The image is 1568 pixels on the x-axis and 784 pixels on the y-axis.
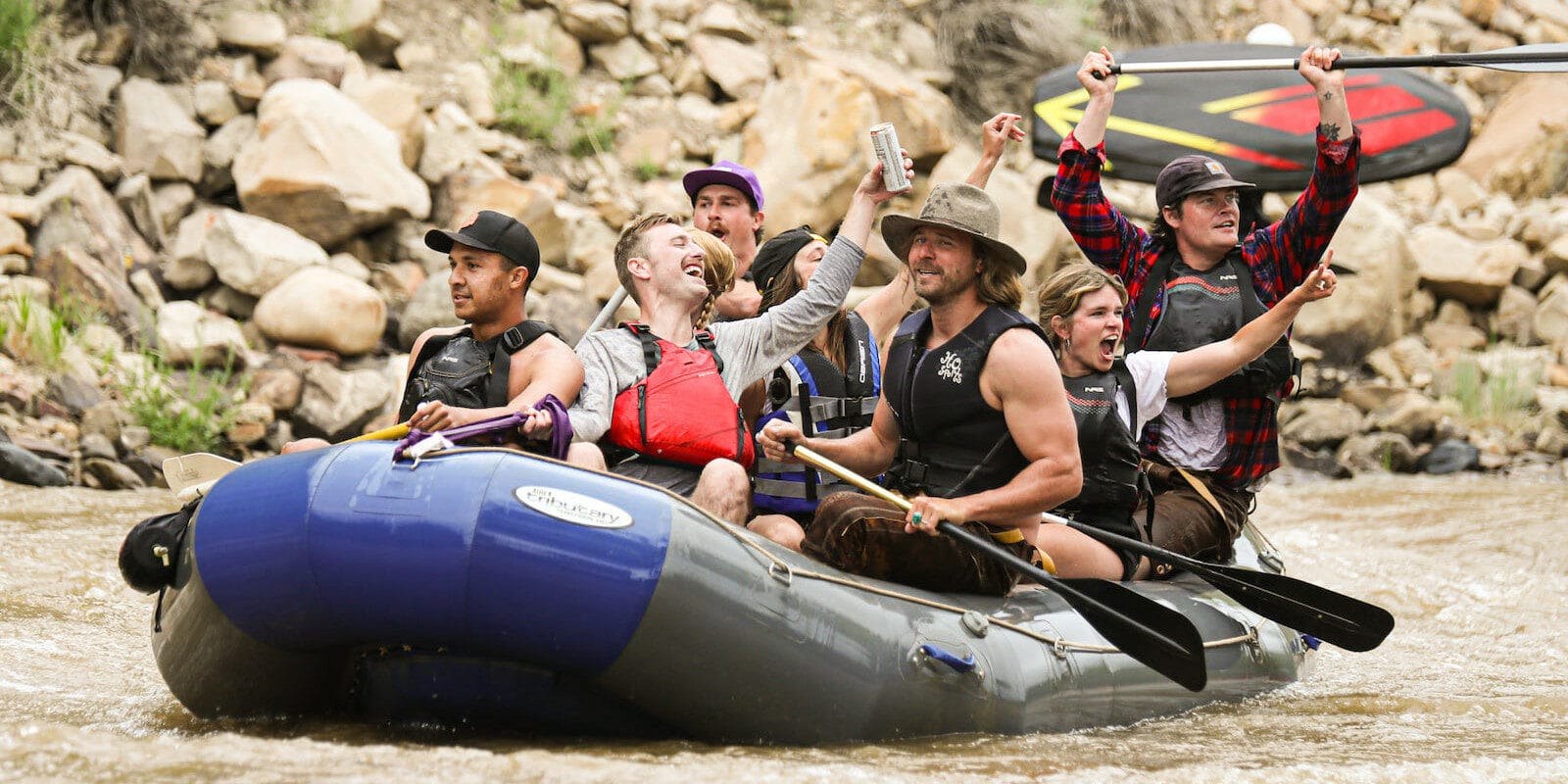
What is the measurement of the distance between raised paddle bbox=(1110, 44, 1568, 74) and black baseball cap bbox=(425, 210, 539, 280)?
197 cm

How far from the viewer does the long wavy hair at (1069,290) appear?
168 inches

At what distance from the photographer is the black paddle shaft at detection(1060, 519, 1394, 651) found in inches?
174

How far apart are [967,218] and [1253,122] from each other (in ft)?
16.1

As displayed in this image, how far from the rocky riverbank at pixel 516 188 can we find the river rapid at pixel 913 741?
4.04 ft

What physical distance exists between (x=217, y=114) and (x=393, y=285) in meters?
1.59

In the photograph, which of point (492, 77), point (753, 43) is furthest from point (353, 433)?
point (753, 43)

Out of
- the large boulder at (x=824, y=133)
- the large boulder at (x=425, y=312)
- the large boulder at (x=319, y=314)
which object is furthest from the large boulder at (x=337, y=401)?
the large boulder at (x=824, y=133)

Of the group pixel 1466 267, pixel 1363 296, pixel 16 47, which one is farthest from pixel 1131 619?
pixel 1466 267

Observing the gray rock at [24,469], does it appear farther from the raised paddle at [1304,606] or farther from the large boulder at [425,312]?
the raised paddle at [1304,606]

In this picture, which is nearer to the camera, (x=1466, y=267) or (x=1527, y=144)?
(x=1466, y=267)

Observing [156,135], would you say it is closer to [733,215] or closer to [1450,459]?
[733,215]

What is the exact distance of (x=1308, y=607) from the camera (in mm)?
4492

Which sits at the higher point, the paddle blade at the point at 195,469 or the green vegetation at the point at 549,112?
the green vegetation at the point at 549,112

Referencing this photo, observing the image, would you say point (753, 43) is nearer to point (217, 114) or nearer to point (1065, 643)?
point (217, 114)
